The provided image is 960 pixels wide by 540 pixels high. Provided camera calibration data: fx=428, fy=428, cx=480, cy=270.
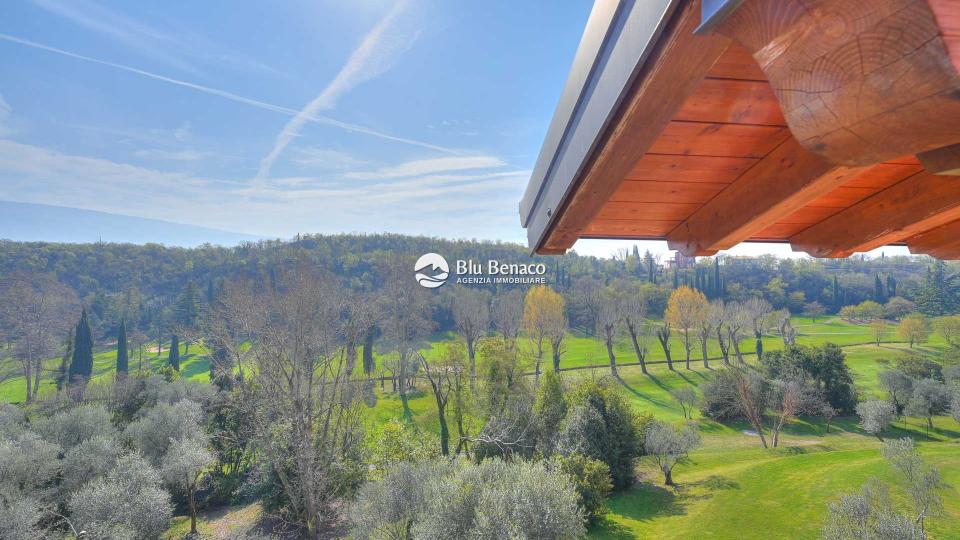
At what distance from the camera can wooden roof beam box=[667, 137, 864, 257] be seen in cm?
137

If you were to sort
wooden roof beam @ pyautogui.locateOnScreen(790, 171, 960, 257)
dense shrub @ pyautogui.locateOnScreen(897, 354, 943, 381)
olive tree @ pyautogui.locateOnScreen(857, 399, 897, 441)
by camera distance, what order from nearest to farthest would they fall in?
wooden roof beam @ pyautogui.locateOnScreen(790, 171, 960, 257), olive tree @ pyautogui.locateOnScreen(857, 399, 897, 441), dense shrub @ pyautogui.locateOnScreen(897, 354, 943, 381)

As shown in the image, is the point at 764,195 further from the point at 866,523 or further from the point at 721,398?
the point at 721,398

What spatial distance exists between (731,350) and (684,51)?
40.3 meters

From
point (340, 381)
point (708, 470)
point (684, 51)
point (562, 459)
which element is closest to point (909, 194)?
point (684, 51)

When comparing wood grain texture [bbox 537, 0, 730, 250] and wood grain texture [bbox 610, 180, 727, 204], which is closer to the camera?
wood grain texture [bbox 537, 0, 730, 250]

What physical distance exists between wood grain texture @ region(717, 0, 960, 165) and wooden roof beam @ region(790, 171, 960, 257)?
1.51m

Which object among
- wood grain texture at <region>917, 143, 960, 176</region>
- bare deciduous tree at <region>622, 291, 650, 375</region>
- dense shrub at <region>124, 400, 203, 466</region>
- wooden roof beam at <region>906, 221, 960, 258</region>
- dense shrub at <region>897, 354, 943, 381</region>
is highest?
wooden roof beam at <region>906, 221, 960, 258</region>

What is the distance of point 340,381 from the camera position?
48.0 ft

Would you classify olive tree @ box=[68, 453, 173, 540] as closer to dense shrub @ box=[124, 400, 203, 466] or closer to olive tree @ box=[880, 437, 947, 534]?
→ dense shrub @ box=[124, 400, 203, 466]

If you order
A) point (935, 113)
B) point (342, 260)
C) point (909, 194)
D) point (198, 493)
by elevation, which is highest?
point (342, 260)

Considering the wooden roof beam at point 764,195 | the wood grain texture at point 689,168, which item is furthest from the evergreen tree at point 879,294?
the wood grain texture at point 689,168

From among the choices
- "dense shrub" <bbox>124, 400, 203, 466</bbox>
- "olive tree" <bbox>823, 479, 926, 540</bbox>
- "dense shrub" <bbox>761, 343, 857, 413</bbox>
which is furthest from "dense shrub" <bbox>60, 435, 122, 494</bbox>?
"dense shrub" <bbox>761, 343, 857, 413</bbox>

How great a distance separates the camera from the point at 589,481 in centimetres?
1140

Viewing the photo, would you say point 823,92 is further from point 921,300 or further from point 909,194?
point 921,300
